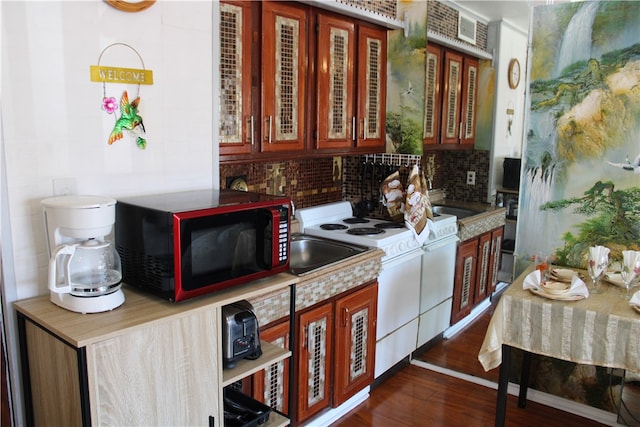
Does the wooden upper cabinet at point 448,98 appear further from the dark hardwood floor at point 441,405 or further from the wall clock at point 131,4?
the wall clock at point 131,4

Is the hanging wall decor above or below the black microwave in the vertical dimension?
above

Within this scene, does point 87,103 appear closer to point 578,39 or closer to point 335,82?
point 335,82

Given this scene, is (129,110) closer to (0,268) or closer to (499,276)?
(0,268)

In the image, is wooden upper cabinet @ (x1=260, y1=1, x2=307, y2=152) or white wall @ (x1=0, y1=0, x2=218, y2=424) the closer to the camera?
white wall @ (x1=0, y1=0, x2=218, y2=424)

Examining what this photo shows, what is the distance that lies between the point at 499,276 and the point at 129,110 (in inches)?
118

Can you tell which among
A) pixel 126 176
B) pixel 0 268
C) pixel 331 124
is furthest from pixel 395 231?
pixel 0 268

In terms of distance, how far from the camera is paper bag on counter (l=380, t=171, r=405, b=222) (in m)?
3.25

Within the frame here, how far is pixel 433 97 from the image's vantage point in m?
3.64

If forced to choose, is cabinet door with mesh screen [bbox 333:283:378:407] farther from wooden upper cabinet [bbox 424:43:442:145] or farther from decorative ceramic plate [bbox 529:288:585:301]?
wooden upper cabinet [bbox 424:43:442:145]

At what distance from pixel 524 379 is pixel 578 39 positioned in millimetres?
1829

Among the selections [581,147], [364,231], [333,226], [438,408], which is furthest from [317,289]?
[581,147]

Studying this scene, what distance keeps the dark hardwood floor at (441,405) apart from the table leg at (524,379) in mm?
41

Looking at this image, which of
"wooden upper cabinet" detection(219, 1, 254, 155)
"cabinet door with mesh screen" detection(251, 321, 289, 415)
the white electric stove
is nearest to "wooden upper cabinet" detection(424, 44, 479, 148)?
the white electric stove

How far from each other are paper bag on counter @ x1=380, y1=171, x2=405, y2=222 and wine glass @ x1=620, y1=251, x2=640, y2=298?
1.30 metres
